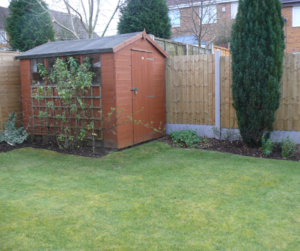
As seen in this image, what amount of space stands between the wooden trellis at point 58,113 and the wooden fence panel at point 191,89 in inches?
86.8

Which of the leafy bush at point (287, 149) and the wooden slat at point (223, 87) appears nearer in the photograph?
the leafy bush at point (287, 149)

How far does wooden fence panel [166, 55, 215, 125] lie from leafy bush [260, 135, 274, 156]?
1479 millimetres

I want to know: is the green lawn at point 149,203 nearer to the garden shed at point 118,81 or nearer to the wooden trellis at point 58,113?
the wooden trellis at point 58,113

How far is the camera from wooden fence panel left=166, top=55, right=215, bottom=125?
7457 mm

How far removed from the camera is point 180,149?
6.77 meters

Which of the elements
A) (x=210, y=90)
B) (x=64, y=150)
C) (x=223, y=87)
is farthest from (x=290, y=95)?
(x=64, y=150)

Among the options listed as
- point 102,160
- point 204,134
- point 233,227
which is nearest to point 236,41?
point 204,134

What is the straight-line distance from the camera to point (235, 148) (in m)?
6.67

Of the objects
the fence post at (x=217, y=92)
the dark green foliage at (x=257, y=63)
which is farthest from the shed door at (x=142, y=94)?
the dark green foliage at (x=257, y=63)

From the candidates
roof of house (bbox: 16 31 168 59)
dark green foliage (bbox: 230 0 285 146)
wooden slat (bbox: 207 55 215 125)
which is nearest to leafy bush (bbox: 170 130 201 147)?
wooden slat (bbox: 207 55 215 125)

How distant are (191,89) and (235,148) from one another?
6.25 ft

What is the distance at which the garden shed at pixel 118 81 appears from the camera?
6430mm

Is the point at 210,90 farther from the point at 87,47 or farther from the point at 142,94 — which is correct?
the point at 87,47

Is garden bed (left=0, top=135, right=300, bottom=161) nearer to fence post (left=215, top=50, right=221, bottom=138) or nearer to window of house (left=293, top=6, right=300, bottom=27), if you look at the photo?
fence post (left=215, top=50, right=221, bottom=138)
